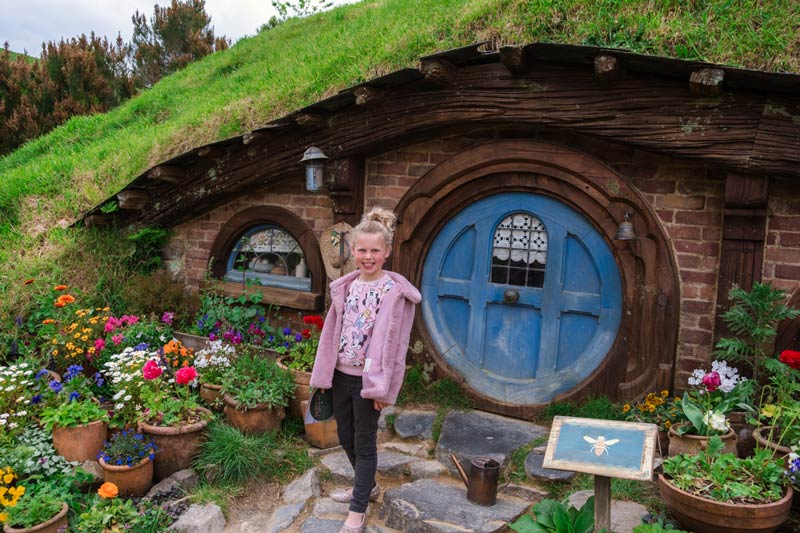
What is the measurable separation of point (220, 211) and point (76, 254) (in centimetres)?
176

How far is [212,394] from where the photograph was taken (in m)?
5.18

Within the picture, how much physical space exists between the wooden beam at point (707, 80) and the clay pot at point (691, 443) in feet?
7.04

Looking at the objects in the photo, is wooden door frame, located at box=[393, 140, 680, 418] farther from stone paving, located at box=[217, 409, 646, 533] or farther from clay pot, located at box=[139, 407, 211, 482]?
clay pot, located at box=[139, 407, 211, 482]

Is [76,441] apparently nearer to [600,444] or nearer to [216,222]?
[216,222]

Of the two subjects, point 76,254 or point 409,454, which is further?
point 76,254

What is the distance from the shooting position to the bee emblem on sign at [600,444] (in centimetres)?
311

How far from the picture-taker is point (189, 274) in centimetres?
698

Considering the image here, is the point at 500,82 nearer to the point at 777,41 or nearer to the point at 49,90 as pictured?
the point at 777,41

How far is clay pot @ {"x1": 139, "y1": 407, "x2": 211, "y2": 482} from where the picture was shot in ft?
14.5

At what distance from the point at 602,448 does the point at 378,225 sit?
5.39ft

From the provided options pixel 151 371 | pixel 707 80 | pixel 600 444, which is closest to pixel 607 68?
pixel 707 80

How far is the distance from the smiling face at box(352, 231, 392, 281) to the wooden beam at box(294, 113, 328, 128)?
2304 mm

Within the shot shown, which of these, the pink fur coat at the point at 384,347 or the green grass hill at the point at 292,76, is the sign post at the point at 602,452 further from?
the green grass hill at the point at 292,76

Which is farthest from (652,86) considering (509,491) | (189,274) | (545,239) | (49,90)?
(49,90)
